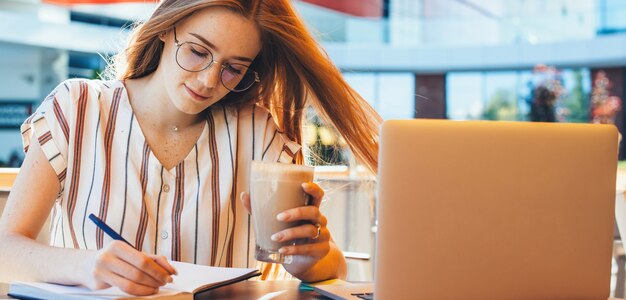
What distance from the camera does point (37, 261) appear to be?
1.30 metres

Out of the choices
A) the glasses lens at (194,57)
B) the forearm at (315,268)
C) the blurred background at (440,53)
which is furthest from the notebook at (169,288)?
the blurred background at (440,53)

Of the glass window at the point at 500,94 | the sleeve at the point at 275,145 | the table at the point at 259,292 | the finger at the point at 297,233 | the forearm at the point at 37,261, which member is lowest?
the table at the point at 259,292

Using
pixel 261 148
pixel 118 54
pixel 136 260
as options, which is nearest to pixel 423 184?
pixel 136 260

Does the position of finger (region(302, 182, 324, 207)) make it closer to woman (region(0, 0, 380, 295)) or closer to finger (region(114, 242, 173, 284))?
woman (region(0, 0, 380, 295))

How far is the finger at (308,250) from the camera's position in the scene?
50.2 inches

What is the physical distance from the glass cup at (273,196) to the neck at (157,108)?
528mm

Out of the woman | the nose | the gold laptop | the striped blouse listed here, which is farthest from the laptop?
the striped blouse

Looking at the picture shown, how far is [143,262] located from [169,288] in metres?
0.12

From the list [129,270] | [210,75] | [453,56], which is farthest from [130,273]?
[453,56]

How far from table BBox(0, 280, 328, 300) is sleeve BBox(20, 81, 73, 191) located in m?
0.35

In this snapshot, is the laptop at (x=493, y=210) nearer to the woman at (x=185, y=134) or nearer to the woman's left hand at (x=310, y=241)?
the woman's left hand at (x=310, y=241)

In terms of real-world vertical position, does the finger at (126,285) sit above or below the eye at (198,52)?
below

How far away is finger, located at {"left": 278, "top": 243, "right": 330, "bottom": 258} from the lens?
1.27 meters

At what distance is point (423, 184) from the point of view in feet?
3.38
